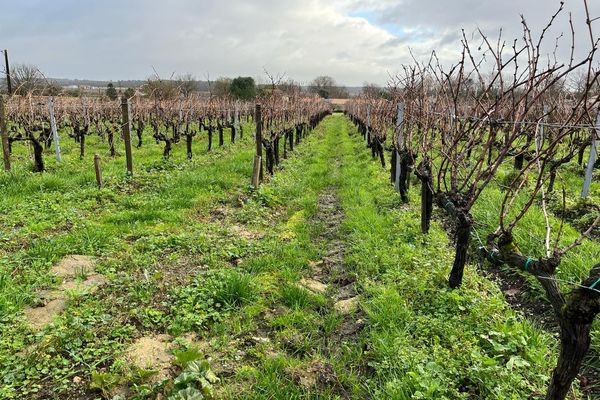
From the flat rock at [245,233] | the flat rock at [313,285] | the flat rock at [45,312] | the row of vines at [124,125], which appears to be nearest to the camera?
the flat rock at [45,312]

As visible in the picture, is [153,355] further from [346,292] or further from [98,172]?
[98,172]

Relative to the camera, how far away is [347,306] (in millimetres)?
4250

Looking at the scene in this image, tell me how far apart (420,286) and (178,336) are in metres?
2.53

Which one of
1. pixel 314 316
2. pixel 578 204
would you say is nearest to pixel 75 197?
pixel 314 316

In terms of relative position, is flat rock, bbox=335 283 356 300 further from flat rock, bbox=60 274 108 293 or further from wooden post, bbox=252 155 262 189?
wooden post, bbox=252 155 262 189

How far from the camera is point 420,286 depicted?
4.25 meters

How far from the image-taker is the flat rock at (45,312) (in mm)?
3570

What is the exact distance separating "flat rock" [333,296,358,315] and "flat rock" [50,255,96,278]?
2942 mm

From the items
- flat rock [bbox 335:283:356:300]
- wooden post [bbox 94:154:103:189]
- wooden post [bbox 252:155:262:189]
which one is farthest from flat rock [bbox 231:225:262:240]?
wooden post [bbox 94:154:103:189]

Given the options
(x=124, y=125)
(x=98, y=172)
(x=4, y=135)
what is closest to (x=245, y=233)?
(x=98, y=172)

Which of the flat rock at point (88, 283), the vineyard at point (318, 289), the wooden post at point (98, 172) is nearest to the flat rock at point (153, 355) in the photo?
the vineyard at point (318, 289)

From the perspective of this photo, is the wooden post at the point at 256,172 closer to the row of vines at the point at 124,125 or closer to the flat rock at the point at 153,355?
the row of vines at the point at 124,125

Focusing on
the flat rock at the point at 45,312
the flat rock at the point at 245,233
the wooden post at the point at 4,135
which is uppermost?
the wooden post at the point at 4,135

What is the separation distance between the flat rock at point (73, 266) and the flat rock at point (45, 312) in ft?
1.92
